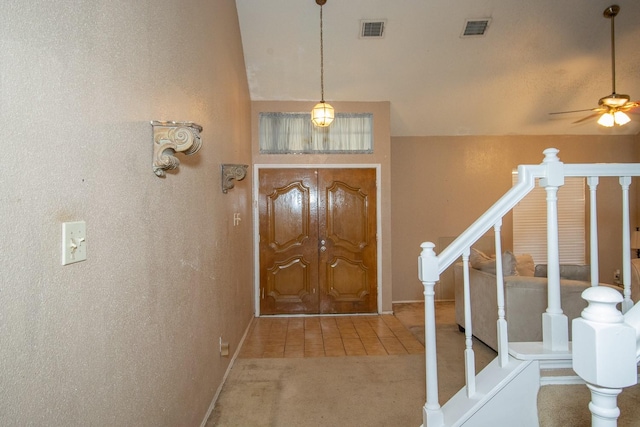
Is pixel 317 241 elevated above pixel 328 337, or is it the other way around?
pixel 317 241

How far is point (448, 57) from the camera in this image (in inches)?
178

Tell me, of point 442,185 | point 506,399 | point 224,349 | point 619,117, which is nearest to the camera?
point 506,399

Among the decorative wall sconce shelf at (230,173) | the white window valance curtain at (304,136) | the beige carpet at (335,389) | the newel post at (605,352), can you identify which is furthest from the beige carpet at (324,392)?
the white window valance curtain at (304,136)

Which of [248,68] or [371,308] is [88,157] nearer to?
[248,68]

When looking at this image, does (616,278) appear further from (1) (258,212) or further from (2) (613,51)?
(1) (258,212)

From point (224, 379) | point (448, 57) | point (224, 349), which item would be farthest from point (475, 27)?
point (224, 379)

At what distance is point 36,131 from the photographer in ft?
3.15

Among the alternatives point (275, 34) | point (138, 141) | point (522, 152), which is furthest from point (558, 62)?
point (138, 141)

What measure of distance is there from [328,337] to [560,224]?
4289 millimetres

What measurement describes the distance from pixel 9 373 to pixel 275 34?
413 cm

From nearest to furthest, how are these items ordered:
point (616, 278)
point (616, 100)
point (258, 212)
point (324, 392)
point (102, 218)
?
point (102, 218) < point (324, 392) < point (616, 100) < point (258, 212) < point (616, 278)

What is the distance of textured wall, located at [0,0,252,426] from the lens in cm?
90

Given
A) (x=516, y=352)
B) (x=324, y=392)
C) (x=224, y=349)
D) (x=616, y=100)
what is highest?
(x=616, y=100)

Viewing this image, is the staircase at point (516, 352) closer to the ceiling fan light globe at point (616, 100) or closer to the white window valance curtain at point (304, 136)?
the ceiling fan light globe at point (616, 100)
